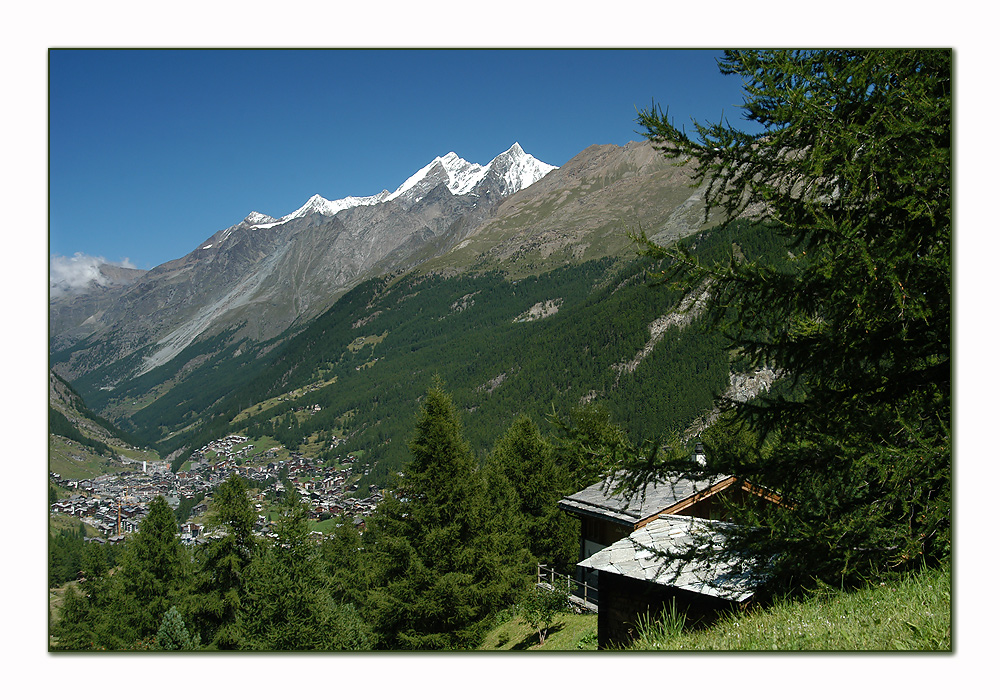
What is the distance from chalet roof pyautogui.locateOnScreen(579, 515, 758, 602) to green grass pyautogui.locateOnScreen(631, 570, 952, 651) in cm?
39

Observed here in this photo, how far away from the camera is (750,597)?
19.0 feet

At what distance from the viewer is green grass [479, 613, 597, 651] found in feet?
24.7

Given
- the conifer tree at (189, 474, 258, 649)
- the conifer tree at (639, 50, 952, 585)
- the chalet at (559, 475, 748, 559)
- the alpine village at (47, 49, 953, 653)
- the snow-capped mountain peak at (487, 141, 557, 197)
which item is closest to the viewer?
the conifer tree at (639, 50, 952, 585)

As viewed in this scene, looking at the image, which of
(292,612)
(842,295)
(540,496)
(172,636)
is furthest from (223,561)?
(842,295)

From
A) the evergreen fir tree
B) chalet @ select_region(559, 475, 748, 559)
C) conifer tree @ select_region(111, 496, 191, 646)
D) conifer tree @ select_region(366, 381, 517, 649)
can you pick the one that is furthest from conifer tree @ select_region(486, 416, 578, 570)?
the evergreen fir tree

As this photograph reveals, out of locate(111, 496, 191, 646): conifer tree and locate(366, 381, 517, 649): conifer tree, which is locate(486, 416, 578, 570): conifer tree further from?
locate(111, 496, 191, 646): conifer tree

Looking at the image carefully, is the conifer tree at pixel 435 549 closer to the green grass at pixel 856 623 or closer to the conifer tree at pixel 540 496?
the green grass at pixel 856 623

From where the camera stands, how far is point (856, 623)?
5082mm

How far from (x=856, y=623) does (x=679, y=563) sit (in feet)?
5.76

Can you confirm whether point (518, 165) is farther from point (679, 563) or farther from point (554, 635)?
point (679, 563)
